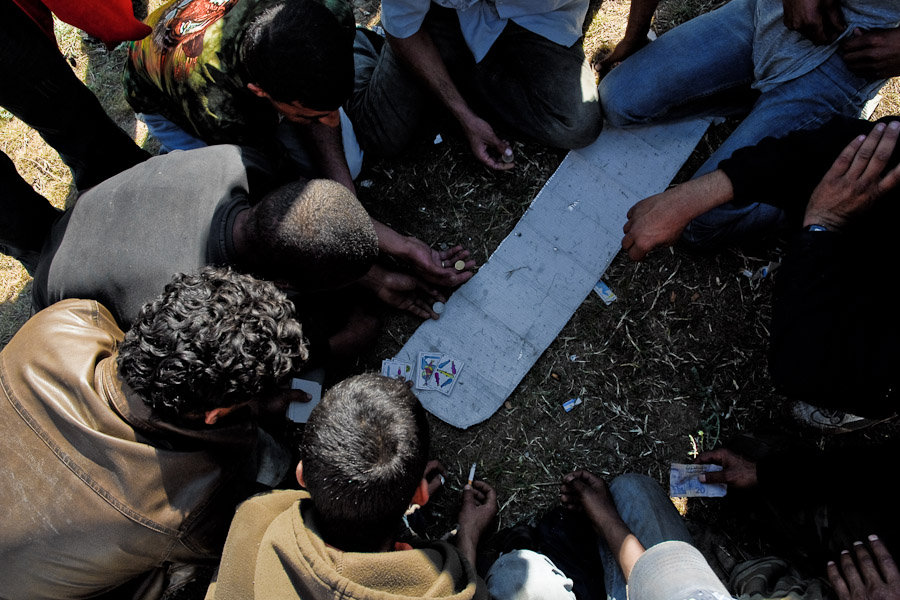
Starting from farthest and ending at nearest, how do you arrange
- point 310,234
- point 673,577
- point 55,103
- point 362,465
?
point 55,103 < point 310,234 < point 673,577 < point 362,465

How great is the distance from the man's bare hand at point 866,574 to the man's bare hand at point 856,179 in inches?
51.8

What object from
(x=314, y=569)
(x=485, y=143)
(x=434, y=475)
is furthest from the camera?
(x=485, y=143)

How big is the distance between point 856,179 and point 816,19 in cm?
101

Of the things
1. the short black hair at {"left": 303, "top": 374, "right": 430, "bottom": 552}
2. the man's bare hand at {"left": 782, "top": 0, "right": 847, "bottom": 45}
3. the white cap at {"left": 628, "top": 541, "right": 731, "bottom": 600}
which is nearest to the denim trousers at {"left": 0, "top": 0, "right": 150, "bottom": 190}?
the short black hair at {"left": 303, "top": 374, "right": 430, "bottom": 552}

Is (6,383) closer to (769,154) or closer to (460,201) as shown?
(460,201)

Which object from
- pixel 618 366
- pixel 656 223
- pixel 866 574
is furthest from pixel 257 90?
pixel 866 574

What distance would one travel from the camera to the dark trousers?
282 cm

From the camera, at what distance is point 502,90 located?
3441 millimetres

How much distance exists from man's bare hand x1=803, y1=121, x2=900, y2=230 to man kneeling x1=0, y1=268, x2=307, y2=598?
224cm

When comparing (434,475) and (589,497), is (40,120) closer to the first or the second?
(434,475)

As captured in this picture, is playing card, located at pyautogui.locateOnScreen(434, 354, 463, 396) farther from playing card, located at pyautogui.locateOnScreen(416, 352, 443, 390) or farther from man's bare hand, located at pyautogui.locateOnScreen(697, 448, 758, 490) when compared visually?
man's bare hand, located at pyautogui.locateOnScreen(697, 448, 758, 490)

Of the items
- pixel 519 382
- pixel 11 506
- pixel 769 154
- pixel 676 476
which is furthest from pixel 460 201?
pixel 11 506

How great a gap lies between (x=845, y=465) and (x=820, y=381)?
53 cm

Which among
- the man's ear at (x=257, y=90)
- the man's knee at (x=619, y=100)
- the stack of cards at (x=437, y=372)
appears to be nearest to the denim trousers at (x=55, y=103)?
the man's ear at (x=257, y=90)
